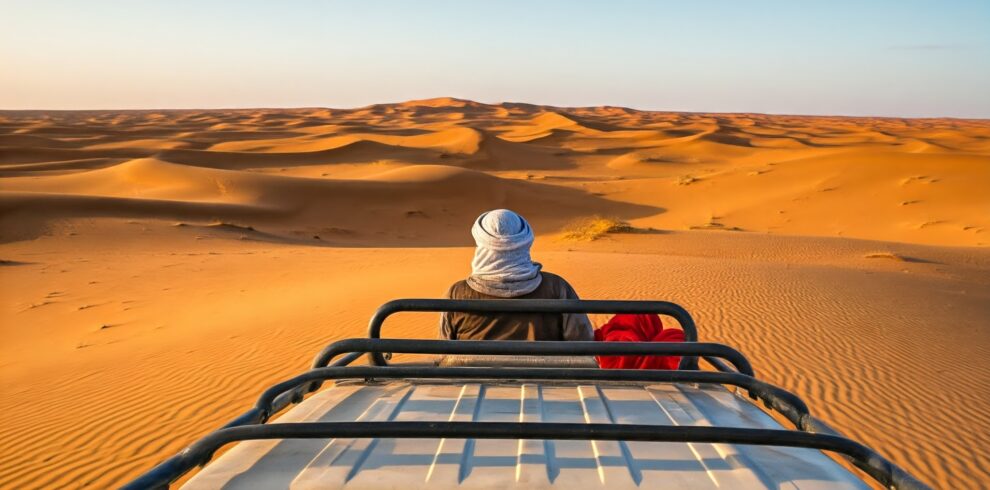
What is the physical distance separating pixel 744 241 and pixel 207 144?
161 feet

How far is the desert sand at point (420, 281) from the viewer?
5602 mm

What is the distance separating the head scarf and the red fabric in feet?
1.70

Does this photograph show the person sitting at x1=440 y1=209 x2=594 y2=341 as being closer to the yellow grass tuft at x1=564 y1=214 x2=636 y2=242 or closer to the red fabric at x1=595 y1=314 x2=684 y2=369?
the red fabric at x1=595 y1=314 x2=684 y2=369

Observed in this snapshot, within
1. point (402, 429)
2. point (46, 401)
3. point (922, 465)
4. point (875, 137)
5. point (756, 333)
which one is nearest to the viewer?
point (402, 429)

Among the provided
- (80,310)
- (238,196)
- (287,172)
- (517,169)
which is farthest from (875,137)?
(80,310)

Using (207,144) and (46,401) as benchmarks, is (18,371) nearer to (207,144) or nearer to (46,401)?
(46,401)

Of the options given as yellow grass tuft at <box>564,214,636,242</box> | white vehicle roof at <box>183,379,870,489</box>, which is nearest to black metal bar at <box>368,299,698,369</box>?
white vehicle roof at <box>183,379,870,489</box>

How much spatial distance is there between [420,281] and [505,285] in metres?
7.61

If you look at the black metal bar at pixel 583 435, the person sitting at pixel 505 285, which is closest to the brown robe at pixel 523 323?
the person sitting at pixel 505 285

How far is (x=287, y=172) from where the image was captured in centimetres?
3712

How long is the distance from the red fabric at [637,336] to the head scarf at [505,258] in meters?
0.52

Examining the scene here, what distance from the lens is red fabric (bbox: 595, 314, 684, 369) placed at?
9.95 ft

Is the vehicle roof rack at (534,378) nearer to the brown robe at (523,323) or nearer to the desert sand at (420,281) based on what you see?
the brown robe at (523,323)

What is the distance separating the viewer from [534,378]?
184 centimetres
